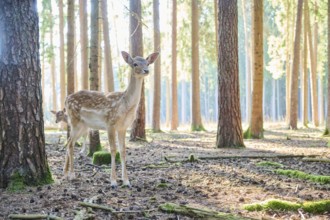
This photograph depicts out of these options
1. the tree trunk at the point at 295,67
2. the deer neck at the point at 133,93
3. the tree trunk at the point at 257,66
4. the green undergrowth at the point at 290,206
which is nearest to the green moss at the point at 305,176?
the green undergrowth at the point at 290,206

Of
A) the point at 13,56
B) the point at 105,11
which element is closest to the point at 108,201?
the point at 13,56

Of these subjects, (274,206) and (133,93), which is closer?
(274,206)

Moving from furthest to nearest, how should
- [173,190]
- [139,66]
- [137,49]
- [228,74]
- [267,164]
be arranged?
[137,49], [228,74], [267,164], [139,66], [173,190]

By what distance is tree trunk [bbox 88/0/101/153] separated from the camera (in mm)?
10109

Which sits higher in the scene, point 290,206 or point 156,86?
point 156,86

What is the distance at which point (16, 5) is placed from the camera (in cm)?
580

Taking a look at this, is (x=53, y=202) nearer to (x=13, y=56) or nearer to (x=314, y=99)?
(x=13, y=56)

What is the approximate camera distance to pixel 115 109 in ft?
22.2

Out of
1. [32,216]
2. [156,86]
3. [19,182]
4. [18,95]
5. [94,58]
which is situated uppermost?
[94,58]

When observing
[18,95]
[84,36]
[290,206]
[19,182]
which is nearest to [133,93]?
[18,95]

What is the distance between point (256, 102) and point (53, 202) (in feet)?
36.2

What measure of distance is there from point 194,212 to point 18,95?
2752mm

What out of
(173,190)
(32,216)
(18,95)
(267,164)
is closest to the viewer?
(32,216)

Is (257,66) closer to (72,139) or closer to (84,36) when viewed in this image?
(72,139)
